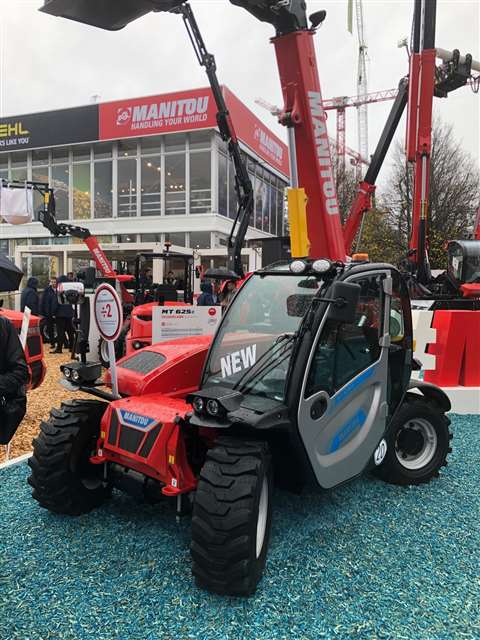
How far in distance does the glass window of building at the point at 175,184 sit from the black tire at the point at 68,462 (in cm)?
1745

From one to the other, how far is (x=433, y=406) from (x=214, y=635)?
279cm

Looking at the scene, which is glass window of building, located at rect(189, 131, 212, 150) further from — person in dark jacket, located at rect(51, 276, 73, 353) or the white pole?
the white pole

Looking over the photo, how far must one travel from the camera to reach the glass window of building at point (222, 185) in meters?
19.8

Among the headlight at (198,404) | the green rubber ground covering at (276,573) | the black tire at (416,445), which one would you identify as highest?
the headlight at (198,404)

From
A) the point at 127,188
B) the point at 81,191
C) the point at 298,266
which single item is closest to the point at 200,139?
the point at 127,188

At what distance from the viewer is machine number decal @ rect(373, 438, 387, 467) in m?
3.53

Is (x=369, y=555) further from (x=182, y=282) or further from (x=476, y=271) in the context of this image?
(x=182, y=282)

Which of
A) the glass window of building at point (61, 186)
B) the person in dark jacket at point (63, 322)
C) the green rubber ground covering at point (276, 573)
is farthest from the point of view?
the glass window of building at point (61, 186)

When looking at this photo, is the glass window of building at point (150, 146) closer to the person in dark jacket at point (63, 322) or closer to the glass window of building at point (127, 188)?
the glass window of building at point (127, 188)

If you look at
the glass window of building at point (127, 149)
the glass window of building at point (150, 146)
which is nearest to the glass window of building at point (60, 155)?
the glass window of building at point (127, 149)

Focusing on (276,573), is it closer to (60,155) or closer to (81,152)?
(81,152)

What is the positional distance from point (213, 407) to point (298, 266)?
3.84ft

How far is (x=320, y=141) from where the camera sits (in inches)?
194

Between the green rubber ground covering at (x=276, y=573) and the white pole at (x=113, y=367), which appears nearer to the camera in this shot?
the green rubber ground covering at (x=276, y=573)
